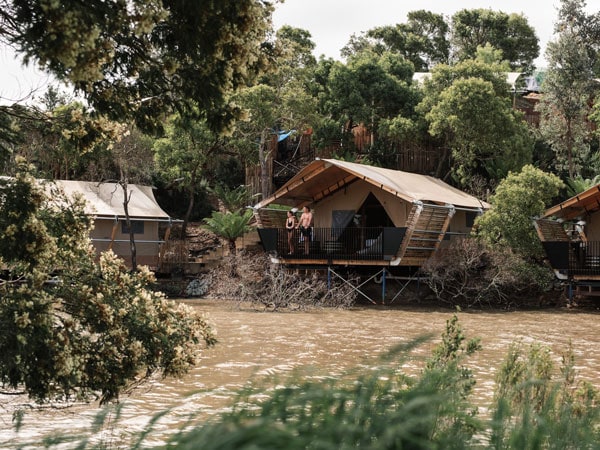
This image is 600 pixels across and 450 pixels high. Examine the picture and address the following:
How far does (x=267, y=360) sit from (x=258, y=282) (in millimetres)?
12779

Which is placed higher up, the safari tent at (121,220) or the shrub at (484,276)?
the safari tent at (121,220)

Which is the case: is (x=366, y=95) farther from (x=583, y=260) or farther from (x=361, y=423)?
(x=361, y=423)

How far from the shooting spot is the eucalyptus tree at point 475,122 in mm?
33781

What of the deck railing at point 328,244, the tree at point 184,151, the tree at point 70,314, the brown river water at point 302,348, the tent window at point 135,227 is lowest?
the brown river water at point 302,348

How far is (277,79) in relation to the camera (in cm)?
3434

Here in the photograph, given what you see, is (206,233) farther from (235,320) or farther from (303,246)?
(235,320)

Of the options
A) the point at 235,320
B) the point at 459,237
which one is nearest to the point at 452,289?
the point at 459,237

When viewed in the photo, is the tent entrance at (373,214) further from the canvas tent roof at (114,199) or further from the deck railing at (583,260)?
the canvas tent roof at (114,199)

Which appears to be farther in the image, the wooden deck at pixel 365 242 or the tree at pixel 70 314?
the wooden deck at pixel 365 242

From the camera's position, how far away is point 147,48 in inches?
306

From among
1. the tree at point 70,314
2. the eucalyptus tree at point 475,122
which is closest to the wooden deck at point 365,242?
the eucalyptus tree at point 475,122

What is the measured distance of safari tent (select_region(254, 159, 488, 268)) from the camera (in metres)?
26.3

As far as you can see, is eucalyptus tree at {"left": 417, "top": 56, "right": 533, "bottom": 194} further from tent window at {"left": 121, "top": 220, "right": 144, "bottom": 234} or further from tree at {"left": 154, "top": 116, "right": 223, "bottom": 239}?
tent window at {"left": 121, "top": 220, "right": 144, "bottom": 234}

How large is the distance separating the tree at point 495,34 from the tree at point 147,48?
48.3 metres
